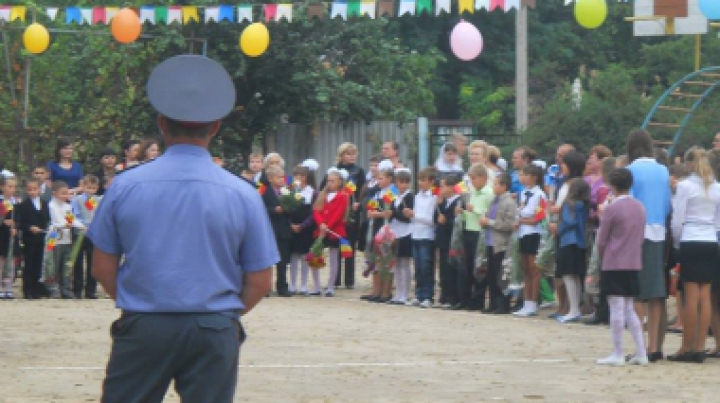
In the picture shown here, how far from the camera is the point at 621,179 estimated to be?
12758mm

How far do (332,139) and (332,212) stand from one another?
9796mm

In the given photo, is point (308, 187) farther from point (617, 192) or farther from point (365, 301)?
point (617, 192)

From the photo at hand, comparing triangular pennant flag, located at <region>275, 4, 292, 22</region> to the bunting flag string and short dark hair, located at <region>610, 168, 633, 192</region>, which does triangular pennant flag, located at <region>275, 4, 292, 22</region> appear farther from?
short dark hair, located at <region>610, 168, 633, 192</region>

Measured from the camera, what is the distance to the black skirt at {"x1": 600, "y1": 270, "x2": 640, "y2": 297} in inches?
497

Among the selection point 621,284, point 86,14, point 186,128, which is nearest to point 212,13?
point 86,14

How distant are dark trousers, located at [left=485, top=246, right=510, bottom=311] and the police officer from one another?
11.3 metres

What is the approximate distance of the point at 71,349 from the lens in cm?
1348

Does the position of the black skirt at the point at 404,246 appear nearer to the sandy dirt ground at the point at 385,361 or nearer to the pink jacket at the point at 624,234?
the sandy dirt ground at the point at 385,361

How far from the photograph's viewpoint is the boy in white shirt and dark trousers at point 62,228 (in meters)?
19.3

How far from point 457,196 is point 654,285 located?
541 centimetres

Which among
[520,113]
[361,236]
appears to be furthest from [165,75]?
[520,113]

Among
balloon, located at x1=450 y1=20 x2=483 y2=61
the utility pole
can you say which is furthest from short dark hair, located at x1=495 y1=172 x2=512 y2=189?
the utility pole

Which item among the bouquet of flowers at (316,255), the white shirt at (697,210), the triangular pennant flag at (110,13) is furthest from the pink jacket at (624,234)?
the triangular pennant flag at (110,13)

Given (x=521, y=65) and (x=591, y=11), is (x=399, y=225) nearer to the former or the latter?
(x=591, y=11)
